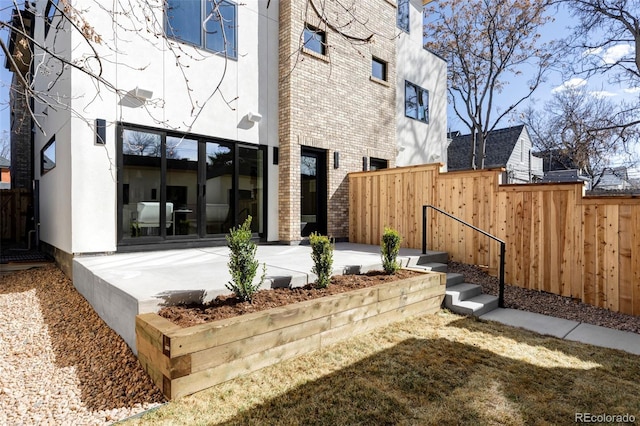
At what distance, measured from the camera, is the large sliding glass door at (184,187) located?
5973 mm

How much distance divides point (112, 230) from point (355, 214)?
5289mm

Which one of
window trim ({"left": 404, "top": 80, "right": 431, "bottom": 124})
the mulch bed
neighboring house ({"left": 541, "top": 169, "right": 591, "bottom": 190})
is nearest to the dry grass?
the mulch bed

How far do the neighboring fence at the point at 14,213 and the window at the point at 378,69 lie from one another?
10.9 metres

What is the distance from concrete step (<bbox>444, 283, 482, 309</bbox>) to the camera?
510 cm

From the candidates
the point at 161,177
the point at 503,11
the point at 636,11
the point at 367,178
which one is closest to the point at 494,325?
the point at 367,178

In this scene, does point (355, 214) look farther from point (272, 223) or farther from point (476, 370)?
point (476, 370)

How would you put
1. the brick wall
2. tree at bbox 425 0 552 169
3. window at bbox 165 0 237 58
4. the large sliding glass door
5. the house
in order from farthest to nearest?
tree at bbox 425 0 552 169, the brick wall, window at bbox 165 0 237 58, the large sliding glass door, the house

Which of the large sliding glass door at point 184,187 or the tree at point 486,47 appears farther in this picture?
the tree at point 486,47

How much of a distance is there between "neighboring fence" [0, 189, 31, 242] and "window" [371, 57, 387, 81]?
1089cm

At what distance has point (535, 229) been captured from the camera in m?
5.79

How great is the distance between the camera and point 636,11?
424 inches

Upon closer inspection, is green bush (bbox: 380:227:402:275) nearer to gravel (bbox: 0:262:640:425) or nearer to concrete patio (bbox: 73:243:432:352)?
concrete patio (bbox: 73:243:432:352)

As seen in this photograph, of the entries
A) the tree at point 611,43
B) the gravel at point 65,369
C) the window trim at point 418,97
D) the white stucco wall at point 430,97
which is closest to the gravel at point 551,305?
the gravel at point 65,369

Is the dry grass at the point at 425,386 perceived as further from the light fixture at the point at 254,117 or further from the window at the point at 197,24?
the window at the point at 197,24
